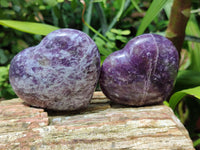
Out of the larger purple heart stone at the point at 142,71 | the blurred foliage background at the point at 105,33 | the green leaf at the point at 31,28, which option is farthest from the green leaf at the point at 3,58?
the larger purple heart stone at the point at 142,71

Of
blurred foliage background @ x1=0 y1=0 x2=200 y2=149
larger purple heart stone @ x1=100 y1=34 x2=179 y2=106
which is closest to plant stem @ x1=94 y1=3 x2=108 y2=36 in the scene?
blurred foliage background @ x1=0 y1=0 x2=200 y2=149

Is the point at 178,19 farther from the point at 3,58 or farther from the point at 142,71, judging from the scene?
the point at 3,58

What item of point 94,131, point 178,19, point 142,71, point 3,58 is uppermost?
point 178,19

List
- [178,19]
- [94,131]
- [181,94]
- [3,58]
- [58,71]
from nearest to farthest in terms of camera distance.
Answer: [94,131]
[58,71]
[181,94]
[178,19]
[3,58]

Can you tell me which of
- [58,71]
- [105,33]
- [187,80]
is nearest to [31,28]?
[58,71]

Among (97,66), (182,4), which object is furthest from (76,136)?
(182,4)
